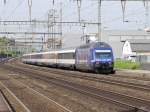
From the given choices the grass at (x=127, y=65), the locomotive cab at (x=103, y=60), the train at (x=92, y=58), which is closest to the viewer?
the locomotive cab at (x=103, y=60)

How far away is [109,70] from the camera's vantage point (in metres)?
48.9

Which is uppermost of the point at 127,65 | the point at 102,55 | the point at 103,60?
the point at 102,55

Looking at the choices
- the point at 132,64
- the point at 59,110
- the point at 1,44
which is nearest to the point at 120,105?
the point at 59,110

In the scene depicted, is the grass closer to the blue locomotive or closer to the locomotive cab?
the blue locomotive

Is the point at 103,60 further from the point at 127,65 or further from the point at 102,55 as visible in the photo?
the point at 127,65

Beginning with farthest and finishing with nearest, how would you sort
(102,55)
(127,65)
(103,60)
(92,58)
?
(127,65) → (102,55) → (103,60) → (92,58)

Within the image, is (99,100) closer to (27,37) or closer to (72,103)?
(72,103)

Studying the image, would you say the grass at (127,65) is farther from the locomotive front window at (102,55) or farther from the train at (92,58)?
the locomotive front window at (102,55)

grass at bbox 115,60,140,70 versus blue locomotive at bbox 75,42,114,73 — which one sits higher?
blue locomotive at bbox 75,42,114,73

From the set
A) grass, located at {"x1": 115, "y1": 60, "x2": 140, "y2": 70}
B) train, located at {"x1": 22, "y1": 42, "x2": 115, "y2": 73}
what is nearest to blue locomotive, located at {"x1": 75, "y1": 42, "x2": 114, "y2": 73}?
train, located at {"x1": 22, "y1": 42, "x2": 115, "y2": 73}

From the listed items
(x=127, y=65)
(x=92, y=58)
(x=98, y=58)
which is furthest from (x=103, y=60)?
(x=127, y=65)

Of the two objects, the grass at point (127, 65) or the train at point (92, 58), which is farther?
the grass at point (127, 65)

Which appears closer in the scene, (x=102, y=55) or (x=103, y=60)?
(x=103, y=60)

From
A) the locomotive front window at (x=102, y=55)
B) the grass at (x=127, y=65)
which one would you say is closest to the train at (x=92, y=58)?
the locomotive front window at (x=102, y=55)
